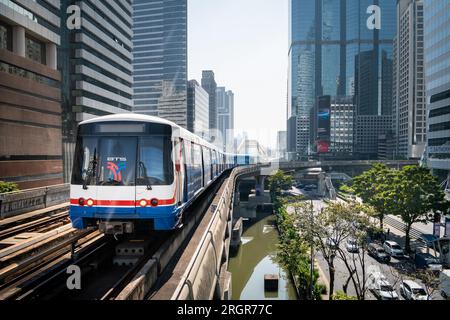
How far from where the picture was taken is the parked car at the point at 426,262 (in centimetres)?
2308

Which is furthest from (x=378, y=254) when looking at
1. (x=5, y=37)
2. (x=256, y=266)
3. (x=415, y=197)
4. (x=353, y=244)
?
(x=5, y=37)

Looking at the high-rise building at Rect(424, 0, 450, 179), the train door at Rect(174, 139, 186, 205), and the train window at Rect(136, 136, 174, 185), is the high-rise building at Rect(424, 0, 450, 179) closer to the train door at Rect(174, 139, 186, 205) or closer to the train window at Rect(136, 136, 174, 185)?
the train door at Rect(174, 139, 186, 205)

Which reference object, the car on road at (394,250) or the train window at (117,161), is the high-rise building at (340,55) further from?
the train window at (117,161)

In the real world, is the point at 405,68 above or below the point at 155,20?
below

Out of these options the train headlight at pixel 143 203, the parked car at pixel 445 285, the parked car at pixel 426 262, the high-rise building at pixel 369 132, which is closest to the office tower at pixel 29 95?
the train headlight at pixel 143 203

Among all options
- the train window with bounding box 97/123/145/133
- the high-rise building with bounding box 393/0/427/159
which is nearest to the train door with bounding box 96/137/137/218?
the train window with bounding box 97/123/145/133

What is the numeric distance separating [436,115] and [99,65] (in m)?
58.7

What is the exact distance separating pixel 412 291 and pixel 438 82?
45578 mm

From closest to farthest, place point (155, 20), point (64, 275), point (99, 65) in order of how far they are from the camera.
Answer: point (64, 275) < point (99, 65) < point (155, 20)

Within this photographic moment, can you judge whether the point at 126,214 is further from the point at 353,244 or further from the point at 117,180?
the point at 353,244

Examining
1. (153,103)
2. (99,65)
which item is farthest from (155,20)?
(99,65)

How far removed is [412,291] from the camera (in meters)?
18.3
